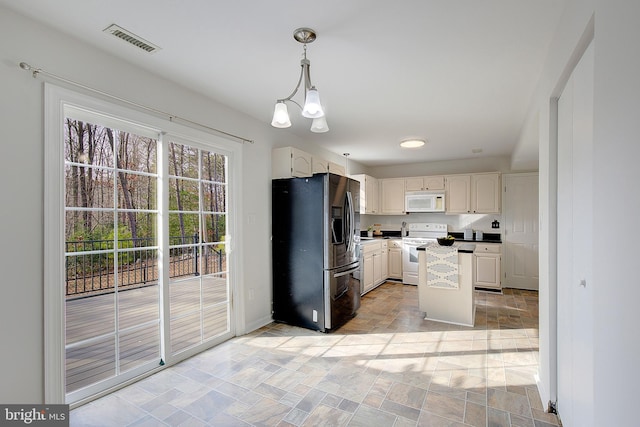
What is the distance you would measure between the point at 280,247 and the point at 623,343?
3.18 meters

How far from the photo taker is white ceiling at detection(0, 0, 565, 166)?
1.63 metres

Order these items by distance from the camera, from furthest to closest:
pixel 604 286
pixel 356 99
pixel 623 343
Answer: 1. pixel 356 99
2. pixel 604 286
3. pixel 623 343

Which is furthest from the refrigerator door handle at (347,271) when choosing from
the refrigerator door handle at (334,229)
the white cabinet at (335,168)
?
the white cabinet at (335,168)

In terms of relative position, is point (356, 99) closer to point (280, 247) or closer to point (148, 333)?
point (280, 247)

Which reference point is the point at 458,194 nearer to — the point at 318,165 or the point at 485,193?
the point at 485,193

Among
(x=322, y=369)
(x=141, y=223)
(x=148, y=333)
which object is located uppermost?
(x=141, y=223)

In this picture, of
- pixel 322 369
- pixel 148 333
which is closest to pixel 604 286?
pixel 322 369

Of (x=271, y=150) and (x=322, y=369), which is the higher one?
(x=271, y=150)

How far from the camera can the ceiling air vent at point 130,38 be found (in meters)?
1.81

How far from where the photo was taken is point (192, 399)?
2.11 m

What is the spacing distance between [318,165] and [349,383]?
9.31 feet

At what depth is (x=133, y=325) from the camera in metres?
2.37

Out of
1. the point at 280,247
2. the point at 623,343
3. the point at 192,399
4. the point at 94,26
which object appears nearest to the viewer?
the point at 623,343

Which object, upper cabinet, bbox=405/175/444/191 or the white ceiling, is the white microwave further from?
the white ceiling
